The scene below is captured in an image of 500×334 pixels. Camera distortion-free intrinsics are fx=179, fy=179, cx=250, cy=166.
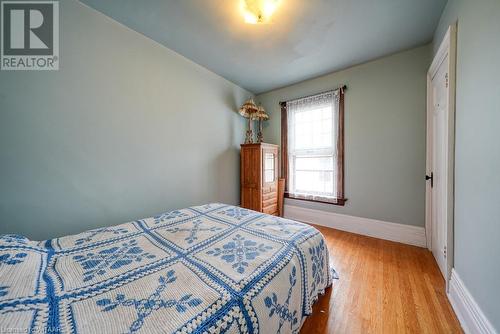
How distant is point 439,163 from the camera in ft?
6.28

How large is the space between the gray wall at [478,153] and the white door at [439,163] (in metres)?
0.43

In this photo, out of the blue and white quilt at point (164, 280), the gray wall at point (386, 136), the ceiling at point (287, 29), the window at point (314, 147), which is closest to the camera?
the blue and white quilt at point (164, 280)

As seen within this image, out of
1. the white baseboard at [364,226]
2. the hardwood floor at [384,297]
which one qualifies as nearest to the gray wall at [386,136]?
the white baseboard at [364,226]

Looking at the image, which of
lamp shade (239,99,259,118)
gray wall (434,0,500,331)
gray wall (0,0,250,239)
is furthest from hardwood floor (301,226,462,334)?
lamp shade (239,99,259,118)

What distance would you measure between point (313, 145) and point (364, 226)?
148cm

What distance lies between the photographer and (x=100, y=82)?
180 cm

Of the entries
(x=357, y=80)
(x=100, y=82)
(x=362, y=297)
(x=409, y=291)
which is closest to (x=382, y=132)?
(x=357, y=80)

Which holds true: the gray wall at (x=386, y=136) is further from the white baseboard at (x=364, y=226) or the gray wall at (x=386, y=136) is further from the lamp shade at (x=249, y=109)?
the lamp shade at (x=249, y=109)

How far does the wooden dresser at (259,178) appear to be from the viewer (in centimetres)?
299

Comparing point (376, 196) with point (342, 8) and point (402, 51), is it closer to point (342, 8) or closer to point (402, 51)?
point (402, 51)

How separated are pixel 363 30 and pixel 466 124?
1.44 meters

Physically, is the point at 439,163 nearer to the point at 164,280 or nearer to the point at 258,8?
the point at 258,8

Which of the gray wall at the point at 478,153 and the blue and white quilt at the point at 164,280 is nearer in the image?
the blue and white quilt at the point at 164,280

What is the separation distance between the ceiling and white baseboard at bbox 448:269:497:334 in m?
2.38
